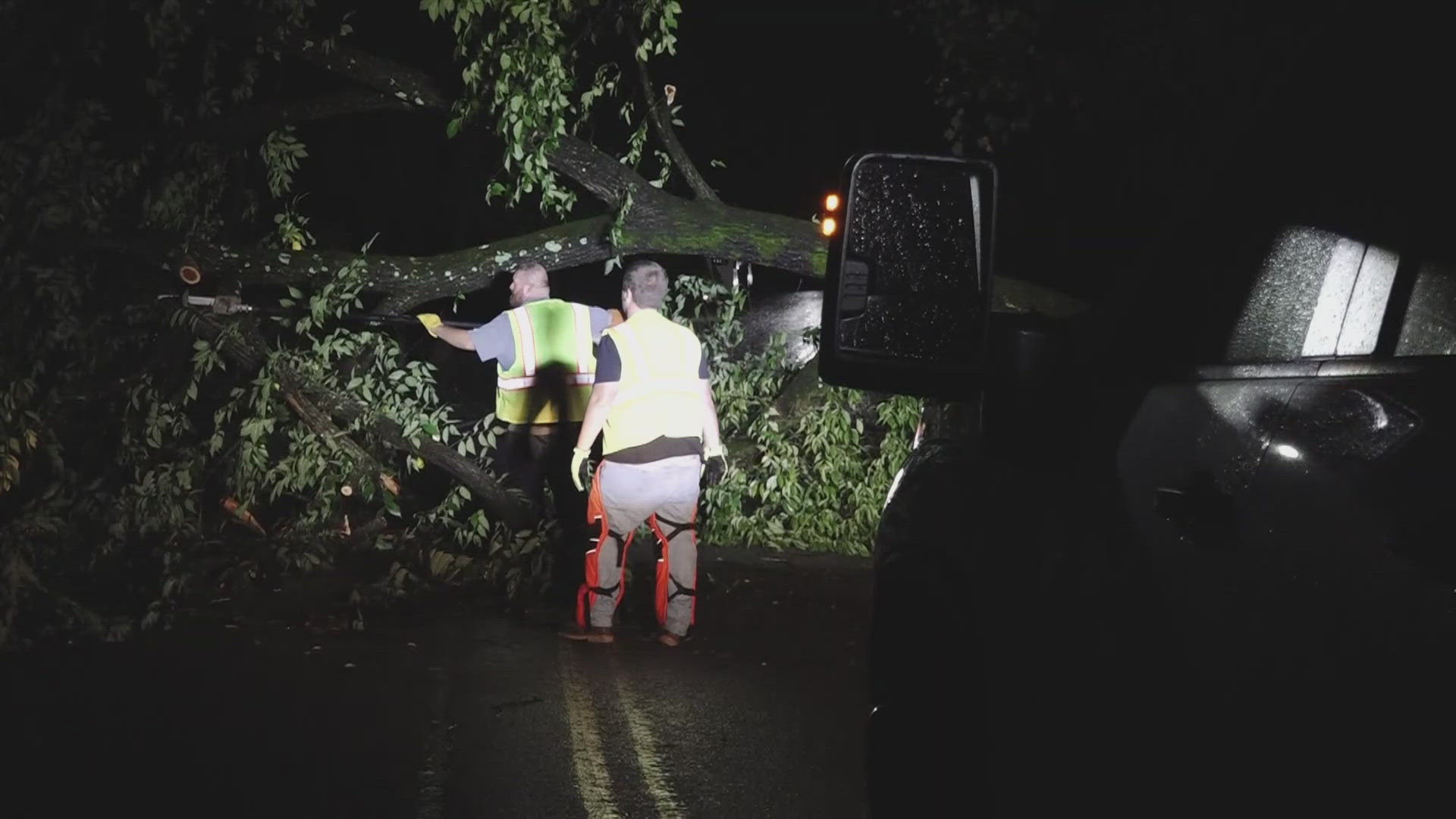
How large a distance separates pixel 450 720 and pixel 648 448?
5.43 ft

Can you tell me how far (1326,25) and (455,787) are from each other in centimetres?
379

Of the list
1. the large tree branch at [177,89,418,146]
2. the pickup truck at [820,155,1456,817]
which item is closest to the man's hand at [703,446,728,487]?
the large tree branch at [177,89,418,146]

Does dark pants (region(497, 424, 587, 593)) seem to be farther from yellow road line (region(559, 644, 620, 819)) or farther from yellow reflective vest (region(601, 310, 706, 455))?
yellow road line (region(559, 644, 620, 819))

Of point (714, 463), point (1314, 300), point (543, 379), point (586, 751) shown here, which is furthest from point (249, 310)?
point (1314, 300)

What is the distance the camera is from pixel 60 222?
8.39 m

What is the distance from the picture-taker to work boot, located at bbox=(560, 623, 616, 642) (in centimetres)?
738

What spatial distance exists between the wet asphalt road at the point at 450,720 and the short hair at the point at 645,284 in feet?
5.21

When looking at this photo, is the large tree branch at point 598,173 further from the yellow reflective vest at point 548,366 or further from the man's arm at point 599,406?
the man's arm at point 599,406

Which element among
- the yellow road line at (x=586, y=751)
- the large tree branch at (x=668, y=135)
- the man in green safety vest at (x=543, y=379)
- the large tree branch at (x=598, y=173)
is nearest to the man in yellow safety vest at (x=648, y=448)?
the yellow road line at (x=586, y=751)

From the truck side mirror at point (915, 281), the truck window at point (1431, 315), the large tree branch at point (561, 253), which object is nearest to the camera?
the truck window at point (1431, 315)

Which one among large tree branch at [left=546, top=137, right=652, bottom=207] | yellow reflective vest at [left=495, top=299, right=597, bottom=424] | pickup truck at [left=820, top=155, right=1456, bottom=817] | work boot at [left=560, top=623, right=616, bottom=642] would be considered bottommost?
work boot at [left=560, top=623, right=616, bottom=642]

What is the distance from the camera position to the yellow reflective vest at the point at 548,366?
869cm

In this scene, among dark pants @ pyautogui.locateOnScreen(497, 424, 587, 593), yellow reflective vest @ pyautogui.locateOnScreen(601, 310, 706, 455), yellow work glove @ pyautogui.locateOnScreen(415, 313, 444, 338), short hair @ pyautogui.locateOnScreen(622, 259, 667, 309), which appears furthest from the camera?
dark pants @ pyautogui.locateOnScreen(497, 424, 587, 593)

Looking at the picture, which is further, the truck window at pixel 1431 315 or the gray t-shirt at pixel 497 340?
the gray t-shirt at pixel 497 340
